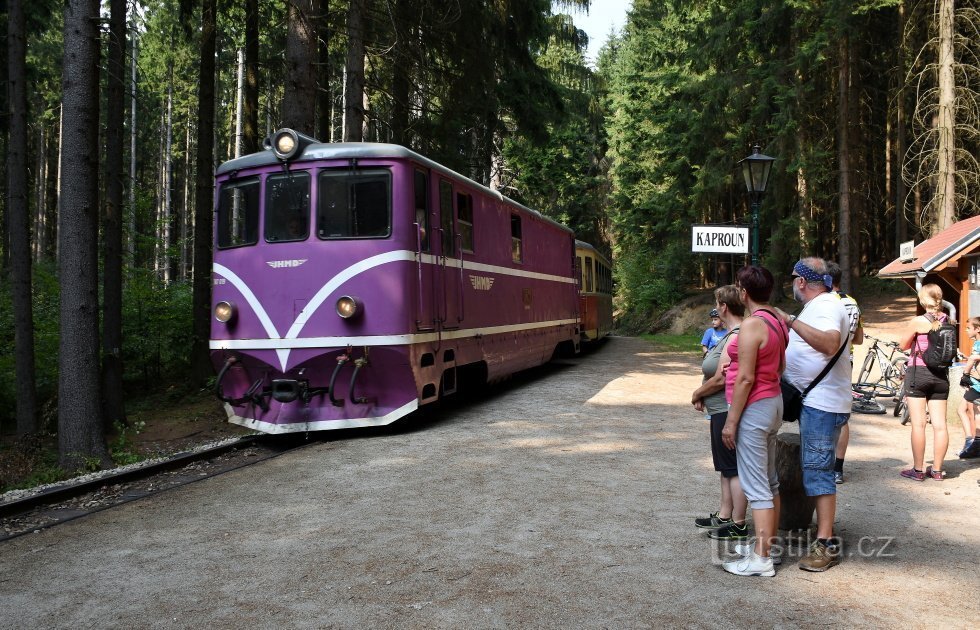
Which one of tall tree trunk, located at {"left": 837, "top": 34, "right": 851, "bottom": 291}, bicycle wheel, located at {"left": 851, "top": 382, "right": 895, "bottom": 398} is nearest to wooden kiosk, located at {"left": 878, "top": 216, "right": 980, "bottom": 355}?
bicycle wheel, located at {"left": 851, "top": 382, "right": 895, "bottom": 398}

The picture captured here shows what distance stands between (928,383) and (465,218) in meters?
6.00

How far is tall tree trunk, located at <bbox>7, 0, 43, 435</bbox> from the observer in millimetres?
10859

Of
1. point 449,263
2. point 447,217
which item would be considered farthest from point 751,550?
point 447,217

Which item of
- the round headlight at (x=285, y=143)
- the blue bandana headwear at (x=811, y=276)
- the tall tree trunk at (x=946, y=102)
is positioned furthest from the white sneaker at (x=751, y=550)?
the tall tree trunk at (x=946, y=102)

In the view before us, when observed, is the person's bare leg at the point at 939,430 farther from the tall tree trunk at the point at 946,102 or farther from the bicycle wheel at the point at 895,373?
the tall tree trunk at the point at 946,102

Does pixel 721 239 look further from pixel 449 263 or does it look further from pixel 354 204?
pixel 354 204

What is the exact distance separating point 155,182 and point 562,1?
31.9 m

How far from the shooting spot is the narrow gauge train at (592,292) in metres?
20.0

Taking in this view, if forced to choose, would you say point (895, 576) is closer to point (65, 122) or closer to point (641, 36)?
point (65, 122)

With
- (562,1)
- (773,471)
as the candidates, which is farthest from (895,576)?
(562,1)

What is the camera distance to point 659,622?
141 inches

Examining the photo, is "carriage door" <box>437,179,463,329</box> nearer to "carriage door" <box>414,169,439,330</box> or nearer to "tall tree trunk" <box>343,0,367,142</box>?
"carriage door" <box>414,169,439,330</box>

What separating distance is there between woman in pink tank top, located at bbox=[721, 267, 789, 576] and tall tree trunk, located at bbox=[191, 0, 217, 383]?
11.8 m

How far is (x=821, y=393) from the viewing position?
4363 millimetres
